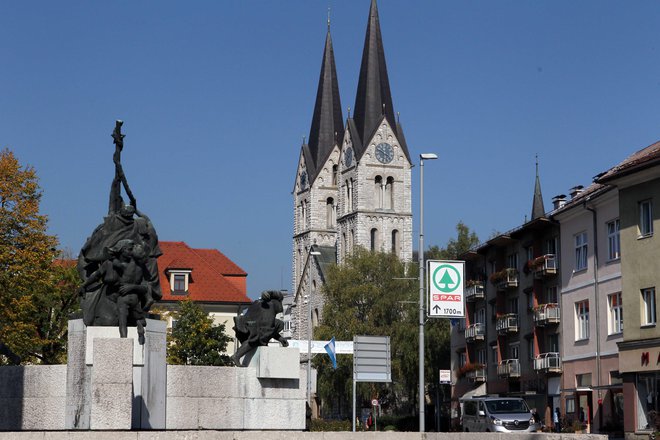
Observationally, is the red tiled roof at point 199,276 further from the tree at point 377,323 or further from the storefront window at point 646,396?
the storefront window at point 646,396

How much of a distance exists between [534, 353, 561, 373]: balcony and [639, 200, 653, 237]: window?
13.4m

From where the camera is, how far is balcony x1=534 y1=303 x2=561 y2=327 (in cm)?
5566

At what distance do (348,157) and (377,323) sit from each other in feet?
182

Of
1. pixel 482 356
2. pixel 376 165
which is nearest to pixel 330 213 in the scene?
pixel 376 165

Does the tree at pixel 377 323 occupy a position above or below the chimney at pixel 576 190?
below

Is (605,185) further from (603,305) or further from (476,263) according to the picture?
(476,263)

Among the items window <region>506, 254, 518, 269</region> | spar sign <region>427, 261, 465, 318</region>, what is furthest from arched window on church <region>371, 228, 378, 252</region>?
spar sign <region>427, 261, 465, 318</region>

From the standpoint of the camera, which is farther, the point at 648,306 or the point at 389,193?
the point at 389,193

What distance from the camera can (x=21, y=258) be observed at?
46.9 meters

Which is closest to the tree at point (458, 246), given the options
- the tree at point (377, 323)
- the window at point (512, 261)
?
the tree at point (377, 323)

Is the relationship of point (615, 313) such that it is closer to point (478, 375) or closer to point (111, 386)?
point (478, 375)

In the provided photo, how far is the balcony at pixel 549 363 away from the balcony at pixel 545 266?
12.8 feet

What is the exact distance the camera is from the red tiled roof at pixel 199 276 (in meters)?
86.1

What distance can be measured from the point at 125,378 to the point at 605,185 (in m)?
31.5
